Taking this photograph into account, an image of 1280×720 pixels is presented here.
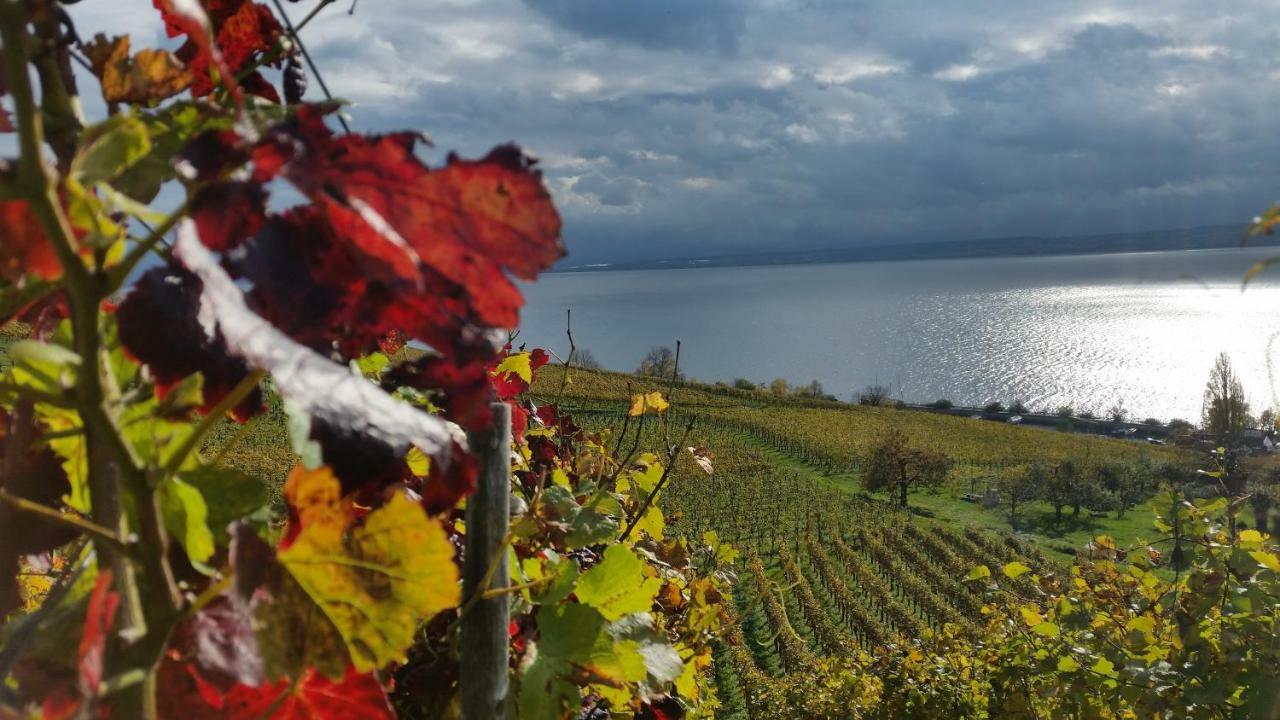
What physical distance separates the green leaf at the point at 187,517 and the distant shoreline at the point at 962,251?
15153 cm

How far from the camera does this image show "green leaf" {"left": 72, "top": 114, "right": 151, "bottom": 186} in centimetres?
24

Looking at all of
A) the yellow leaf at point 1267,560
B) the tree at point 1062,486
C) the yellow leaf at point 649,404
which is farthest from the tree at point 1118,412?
the yellow leaf at point 649,404

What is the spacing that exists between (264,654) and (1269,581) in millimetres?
2035

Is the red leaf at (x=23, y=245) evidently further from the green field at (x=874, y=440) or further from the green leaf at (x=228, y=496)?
the green field at (x=874, y=440)

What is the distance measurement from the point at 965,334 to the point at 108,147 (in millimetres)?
81877

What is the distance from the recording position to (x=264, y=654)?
0.28 metres

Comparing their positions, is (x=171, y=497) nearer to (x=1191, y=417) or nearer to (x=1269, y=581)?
(x=1269, y=581)

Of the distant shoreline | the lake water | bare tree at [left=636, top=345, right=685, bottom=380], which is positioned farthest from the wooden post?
the distant shoreline

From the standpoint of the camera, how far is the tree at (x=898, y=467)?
85.4ft

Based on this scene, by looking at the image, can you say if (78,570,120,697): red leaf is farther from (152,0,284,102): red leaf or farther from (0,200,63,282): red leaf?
(152,0,284,102): red leaf

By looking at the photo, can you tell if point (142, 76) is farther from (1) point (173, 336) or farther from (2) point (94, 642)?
(2) point (94, 642)

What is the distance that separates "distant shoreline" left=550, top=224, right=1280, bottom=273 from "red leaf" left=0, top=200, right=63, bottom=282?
152 m

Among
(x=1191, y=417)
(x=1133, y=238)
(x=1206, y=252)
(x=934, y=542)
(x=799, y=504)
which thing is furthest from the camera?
(x=1133, y=238)

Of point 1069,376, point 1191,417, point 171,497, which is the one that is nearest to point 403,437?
point 171,497
